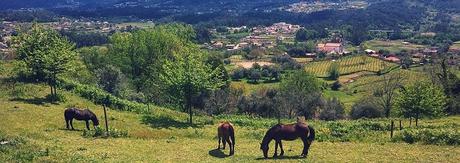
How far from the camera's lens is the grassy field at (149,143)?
95.0 ft

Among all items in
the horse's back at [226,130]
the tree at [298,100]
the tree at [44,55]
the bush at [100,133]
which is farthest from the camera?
the tree at [298,100]

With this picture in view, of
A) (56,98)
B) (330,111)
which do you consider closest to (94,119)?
(56,98)

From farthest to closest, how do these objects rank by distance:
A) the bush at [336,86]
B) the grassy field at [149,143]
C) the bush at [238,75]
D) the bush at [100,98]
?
the bush at [238,75], the bush at [336,86], the bush at [100,98], the grassy field at [149,143]

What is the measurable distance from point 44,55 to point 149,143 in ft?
58.9

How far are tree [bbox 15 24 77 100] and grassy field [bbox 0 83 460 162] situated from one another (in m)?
2.88

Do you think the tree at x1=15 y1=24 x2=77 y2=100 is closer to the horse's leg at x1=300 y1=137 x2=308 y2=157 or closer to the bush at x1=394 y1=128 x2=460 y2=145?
the horse's leg at x1=300 y1=137 x2=308 y2=157

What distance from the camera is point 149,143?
1401 inches

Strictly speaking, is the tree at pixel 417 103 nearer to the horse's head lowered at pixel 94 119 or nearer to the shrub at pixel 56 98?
the horse's head lowered at pixel 94 119

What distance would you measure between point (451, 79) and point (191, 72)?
47525 mm

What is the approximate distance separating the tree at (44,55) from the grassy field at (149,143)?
288 cm

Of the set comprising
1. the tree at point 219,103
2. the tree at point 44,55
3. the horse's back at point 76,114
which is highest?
the tree at point 44,55

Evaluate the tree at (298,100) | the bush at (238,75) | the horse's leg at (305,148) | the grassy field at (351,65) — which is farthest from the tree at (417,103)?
the grassy field at (351,65)

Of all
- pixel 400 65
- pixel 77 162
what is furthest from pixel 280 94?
pixel 400 65

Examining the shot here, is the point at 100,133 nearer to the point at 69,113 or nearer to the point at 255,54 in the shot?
the point at 69,113
